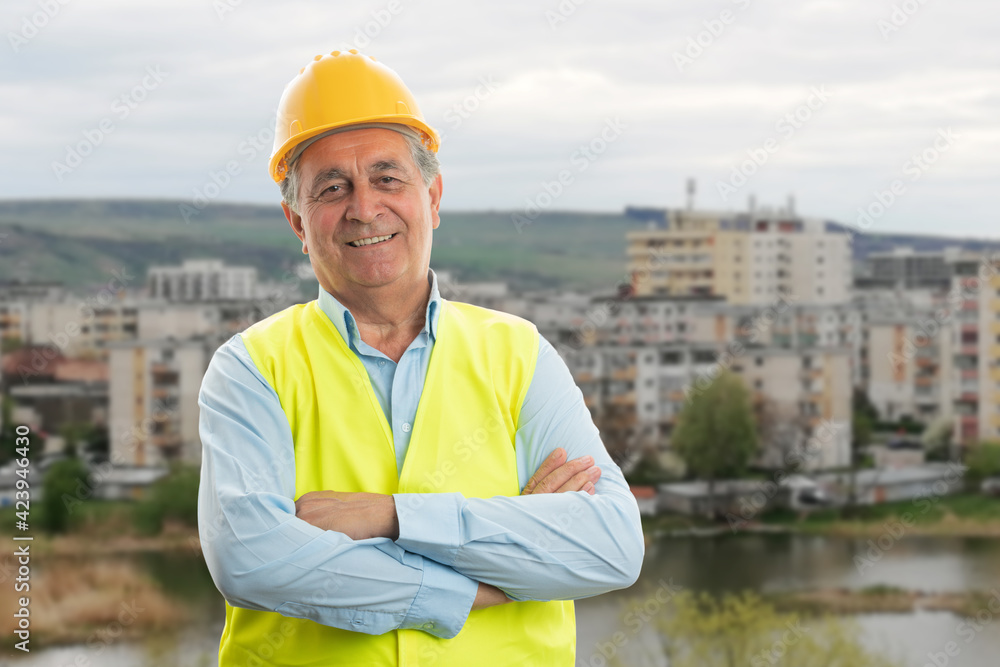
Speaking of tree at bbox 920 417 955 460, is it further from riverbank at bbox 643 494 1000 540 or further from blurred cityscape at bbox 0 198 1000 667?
riverbank at bbox 643 494 1000 540

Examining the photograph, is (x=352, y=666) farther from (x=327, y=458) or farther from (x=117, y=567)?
(x=117, y=567)

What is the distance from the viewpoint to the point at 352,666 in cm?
110

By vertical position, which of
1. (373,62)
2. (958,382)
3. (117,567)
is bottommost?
(117,567)

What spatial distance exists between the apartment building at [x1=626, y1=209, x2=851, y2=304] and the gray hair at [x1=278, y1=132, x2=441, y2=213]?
10.8 metres

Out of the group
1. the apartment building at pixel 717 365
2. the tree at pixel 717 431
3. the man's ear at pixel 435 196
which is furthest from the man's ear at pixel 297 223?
the tree at pixel 717 431

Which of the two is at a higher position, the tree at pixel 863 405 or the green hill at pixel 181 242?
the green hill at pixel 181 242

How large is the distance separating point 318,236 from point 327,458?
0.85 feet

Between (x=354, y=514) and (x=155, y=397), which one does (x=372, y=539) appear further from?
(x=155, y=397)

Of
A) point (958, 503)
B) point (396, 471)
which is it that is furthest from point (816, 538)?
point (396, 471)

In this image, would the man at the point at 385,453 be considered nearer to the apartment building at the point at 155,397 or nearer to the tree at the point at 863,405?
the apartment building at the point at 155,397

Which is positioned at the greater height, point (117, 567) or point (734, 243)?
point (734, 243)

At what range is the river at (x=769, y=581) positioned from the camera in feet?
34.4

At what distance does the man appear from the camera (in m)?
1.07

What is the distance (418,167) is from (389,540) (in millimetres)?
443
